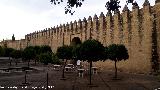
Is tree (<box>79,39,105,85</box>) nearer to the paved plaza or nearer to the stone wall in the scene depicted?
the paved plaza

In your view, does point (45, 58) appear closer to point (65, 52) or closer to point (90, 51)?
point (65, 52)

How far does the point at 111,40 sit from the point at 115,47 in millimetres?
8266

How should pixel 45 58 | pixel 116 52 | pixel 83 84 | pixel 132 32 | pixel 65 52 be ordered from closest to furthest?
pixel 83 84
pixel 116 52
pixel 65 52
pixel 132 32
pixel 45 58

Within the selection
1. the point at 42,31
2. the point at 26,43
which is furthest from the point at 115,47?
the point at 26,43

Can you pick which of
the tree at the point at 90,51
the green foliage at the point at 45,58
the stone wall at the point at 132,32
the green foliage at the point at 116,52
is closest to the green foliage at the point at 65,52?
the green foliage at the point at 116,52

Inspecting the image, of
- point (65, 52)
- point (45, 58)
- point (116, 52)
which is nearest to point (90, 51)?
point (116, 52)

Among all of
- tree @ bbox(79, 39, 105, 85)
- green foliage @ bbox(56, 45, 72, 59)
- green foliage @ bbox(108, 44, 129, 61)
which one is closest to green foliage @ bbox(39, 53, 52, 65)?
green foliage @ bbox(56, 45, 72, 59)

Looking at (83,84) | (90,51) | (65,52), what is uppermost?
(65,52)

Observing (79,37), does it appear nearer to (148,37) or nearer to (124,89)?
(148,37)

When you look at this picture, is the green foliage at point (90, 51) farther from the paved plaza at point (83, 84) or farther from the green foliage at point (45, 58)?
the green foliage at point (45, 58)

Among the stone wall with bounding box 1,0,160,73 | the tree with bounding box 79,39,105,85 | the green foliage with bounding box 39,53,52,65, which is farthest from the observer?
the green foliage with bounding box 39,53,52,65

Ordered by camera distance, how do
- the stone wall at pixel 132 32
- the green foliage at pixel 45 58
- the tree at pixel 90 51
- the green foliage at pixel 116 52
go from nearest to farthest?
the tree at pixel 90 51, the green foliage at pixel 116 52, the stone wall at pixel 132 32, the green foliage at pixel 45 58

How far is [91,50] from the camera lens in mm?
16703

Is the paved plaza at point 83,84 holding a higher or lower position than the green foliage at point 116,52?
lower
